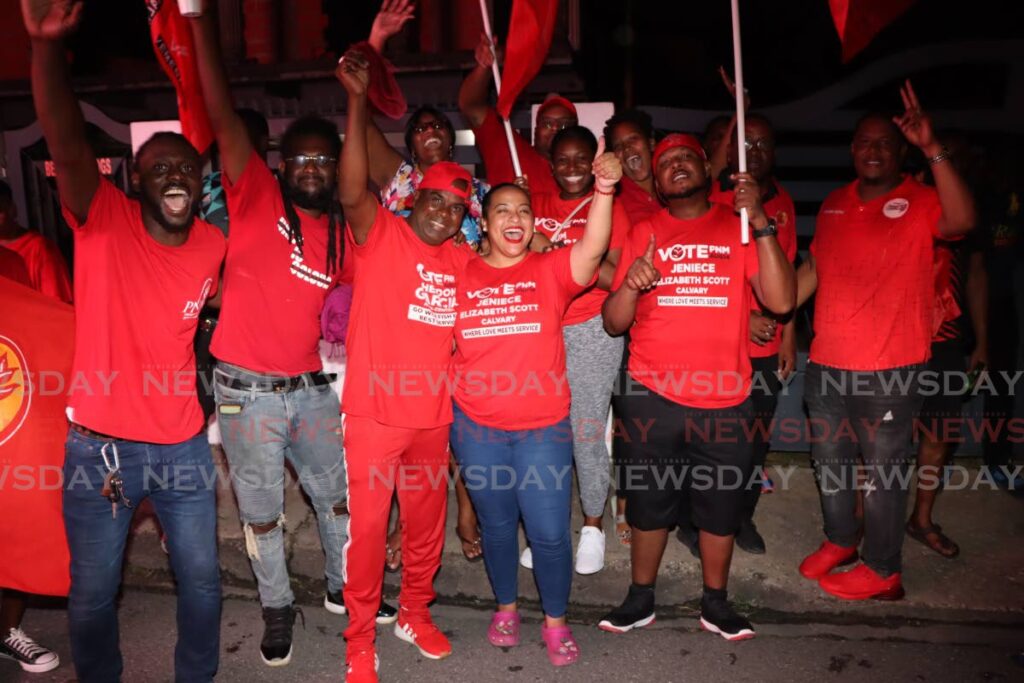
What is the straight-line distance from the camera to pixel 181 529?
3166mm

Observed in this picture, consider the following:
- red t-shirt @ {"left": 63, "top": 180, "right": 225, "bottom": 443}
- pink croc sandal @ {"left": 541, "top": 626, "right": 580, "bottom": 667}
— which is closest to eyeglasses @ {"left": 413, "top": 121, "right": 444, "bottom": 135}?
red t-shirt @ {"left": 63, "top": 180, "right": 225, "bottom": 443}

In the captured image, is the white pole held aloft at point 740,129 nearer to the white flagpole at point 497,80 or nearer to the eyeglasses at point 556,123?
the white flagpole at point 497,80

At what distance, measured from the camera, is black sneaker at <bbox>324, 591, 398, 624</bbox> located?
4074 millimetres

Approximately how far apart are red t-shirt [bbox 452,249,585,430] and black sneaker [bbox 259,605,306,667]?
1454mm

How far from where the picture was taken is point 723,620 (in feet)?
12.7

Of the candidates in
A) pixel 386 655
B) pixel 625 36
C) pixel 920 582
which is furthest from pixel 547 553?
pixel 625 36

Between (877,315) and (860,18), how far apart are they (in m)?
1.53

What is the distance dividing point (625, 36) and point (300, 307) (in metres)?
12.0

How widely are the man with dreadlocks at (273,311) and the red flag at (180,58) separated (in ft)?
1.87

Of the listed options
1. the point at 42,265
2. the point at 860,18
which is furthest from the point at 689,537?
the point at 42,265

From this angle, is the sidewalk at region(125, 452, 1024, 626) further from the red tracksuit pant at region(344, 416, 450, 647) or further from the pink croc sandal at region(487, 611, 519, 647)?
the red tracksuit pant at region(344, 416, 450, 647)

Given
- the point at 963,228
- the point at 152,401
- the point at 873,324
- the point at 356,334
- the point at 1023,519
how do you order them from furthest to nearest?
1. the point at 1023,519
2. the point at 873,324
3. the point at 963,228
4. the point at 356,334
5. the point at 152,401

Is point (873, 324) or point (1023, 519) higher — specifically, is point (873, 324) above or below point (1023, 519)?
above

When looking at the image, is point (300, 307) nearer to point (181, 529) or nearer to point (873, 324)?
point (181, 529)
